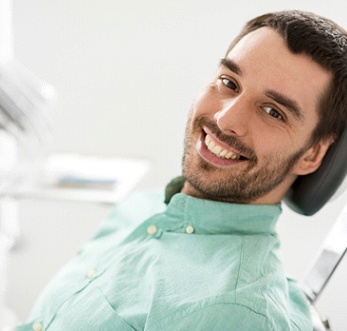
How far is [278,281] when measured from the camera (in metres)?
Result: 0.98

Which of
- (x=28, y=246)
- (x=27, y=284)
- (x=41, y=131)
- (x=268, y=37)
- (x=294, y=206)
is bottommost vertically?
(x=27, y=284)

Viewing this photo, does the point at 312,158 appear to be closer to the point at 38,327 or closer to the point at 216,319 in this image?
the point at 216,319

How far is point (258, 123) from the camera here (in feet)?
3.47

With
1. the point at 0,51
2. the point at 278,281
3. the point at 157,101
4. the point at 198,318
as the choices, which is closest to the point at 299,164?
the point at 278,281

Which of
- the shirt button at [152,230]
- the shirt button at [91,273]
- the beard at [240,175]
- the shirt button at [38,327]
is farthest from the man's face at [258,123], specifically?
the shirt button at [38,327]

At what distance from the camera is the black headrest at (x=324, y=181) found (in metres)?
1.03

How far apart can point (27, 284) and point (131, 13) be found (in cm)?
99

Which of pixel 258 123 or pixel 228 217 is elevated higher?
pixel 258 123

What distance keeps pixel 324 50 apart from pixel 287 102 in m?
0.11

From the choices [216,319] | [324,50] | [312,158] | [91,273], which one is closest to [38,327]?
[91,273]

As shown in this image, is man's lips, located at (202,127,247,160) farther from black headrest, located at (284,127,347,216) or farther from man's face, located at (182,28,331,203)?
black headrest, located at (284,127,347,216)

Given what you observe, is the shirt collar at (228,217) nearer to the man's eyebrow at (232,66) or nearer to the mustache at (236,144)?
the mustache at (236,144)

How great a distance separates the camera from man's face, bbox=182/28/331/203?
104 cm

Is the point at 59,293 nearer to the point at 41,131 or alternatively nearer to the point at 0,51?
the point at 41,131
